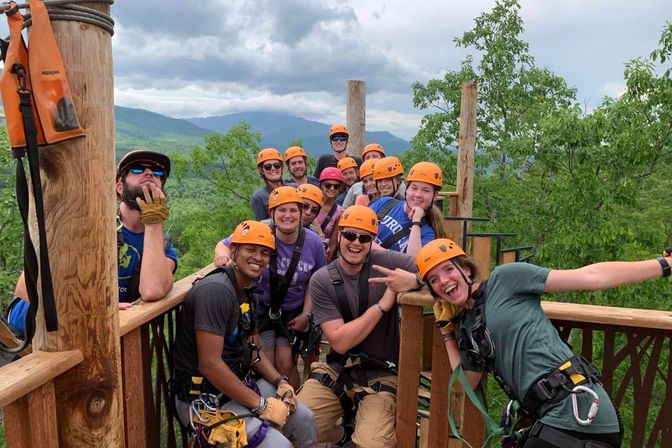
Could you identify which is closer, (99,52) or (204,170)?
(99,52)

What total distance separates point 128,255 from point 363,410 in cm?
206

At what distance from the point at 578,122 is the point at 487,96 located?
10.6 m

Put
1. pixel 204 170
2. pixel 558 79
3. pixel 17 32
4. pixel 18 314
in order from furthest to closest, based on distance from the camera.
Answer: pixel 204 170 → pixel 558 79 → pixel 18 314 → pixel 17 32

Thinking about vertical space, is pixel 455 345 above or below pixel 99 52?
below

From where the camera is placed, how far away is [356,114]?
35.3 ft

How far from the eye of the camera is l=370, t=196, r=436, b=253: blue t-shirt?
15.7 ft

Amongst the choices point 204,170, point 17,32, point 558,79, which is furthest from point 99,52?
point 204,170

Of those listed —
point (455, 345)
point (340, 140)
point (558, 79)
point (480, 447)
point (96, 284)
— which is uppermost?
point (558, 79)

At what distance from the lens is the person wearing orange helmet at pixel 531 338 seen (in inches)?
104

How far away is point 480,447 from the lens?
3.41 metres

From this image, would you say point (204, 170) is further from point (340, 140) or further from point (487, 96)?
point (340, 140)

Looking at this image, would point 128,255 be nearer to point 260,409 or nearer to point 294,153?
point 260,409

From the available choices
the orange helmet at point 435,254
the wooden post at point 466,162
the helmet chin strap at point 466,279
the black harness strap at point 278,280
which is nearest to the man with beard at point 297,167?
the black harness strap at point 278,280

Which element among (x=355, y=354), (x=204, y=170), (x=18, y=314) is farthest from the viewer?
(x=204, y=170)
